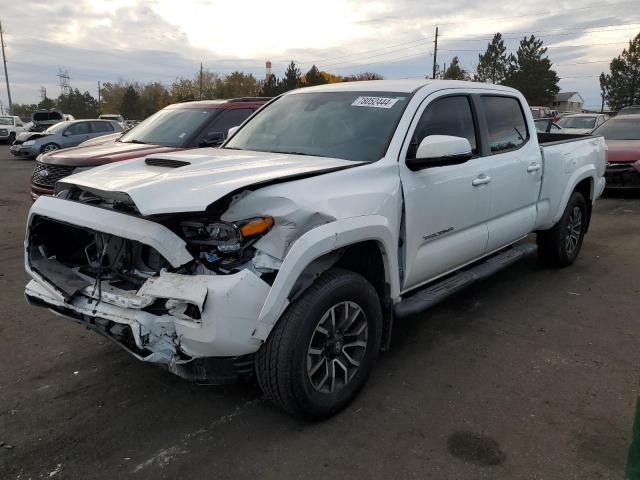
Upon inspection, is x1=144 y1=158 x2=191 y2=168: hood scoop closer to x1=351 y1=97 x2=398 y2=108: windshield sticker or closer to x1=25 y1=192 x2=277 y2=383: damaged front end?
x1=25 y1=192 x2=277 y2=383: damaged front end

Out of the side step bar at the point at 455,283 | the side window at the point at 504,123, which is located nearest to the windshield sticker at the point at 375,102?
the side window at the point at 504,123

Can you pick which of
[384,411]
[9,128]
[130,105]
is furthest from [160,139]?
[130,105]

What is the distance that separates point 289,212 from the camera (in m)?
2.64

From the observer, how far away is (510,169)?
446cm

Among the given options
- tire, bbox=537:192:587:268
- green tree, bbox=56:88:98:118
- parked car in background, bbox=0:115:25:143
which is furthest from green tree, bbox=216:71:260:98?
tire, bbox=537:192:587:268

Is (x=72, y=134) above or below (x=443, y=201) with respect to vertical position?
above

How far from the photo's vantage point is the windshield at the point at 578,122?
52.8 feet

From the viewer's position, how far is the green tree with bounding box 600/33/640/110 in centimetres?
5703

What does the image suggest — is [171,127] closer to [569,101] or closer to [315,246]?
[315,246]

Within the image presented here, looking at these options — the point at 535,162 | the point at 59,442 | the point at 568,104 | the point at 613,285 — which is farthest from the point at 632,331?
the point at 568,104

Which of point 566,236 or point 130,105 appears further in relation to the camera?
point 130,105

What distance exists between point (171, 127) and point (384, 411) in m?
6.13

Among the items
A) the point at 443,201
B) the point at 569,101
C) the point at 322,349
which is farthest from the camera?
the point at 569,101

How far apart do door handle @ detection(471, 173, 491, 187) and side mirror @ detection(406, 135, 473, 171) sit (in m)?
0.63
